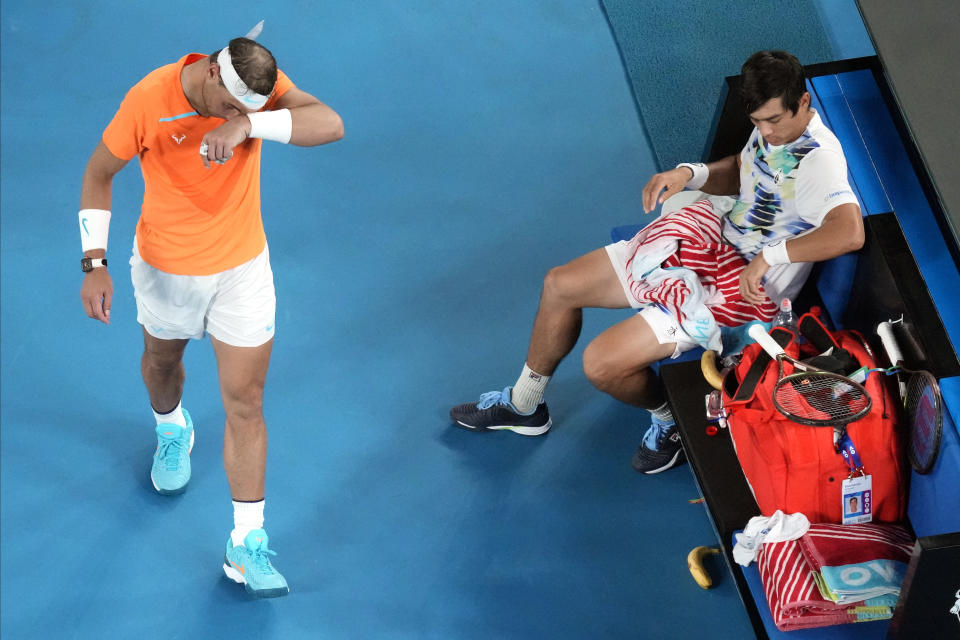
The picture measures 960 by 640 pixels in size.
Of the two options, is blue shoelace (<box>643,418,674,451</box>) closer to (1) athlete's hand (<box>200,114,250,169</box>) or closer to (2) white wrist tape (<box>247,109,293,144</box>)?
(2) white wrist tape (<box>247,109,293,144</box>)

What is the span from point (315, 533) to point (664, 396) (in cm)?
137

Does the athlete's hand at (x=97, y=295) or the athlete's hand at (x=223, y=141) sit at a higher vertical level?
the athlete's hand at (x=223, y=141)

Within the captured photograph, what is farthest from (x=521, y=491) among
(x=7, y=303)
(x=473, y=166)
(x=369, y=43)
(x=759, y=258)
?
(x=369, y=43)

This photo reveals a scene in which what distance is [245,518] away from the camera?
373 cm

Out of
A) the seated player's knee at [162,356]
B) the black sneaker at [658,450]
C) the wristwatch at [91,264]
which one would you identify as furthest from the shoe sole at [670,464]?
the wristwatch at [91,264]

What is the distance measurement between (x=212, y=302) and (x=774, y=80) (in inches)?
76.2

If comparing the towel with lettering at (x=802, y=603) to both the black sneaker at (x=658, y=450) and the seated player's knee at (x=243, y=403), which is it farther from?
the seated player's knee at (x=243, y=403)

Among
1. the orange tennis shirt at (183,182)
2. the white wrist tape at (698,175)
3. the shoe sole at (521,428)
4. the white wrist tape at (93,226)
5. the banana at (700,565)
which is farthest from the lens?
the shoe sole at (521,428)

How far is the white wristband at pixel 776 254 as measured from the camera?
3.46 meters

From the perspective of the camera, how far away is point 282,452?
4.19 m

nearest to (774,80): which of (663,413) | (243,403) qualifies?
(663,413)

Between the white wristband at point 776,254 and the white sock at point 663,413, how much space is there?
29.0 inches

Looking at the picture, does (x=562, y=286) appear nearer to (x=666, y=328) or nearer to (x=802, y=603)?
(x=666, y=328)

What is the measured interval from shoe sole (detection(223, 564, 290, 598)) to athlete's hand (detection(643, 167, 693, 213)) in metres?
1.84
